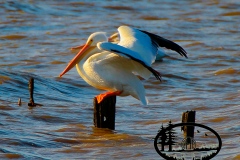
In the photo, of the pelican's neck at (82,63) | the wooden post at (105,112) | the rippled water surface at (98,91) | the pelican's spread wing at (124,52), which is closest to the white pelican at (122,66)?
the pelican's neck at (82,63)

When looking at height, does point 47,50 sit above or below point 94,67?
below

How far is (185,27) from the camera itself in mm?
19844

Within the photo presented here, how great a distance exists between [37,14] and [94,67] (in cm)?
1358

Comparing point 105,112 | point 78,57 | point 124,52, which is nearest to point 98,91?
point 78,57

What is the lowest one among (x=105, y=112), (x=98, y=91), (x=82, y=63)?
(x=98, y=91)

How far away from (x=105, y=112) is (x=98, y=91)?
3.61 metres

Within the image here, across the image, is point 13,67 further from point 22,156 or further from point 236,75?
point 22,156

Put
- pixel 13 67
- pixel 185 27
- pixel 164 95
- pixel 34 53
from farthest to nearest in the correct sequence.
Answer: pixel 185 27 → pixel 34 53 → pixel 13 67 → pixel 164 95

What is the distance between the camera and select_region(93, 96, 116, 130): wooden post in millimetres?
7906

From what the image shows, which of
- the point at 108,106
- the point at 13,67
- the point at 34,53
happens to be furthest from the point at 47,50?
the point at 108,106

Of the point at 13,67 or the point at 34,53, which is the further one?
the point at 34,53

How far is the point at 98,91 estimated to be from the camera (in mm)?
11602

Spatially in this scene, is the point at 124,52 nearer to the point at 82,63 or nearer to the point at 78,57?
the point at 82,63

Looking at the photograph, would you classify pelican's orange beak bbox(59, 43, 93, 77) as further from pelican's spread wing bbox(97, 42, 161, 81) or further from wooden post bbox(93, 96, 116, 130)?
pelican's spread wing bbox(97, 42, 161, 81)
